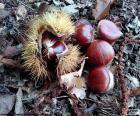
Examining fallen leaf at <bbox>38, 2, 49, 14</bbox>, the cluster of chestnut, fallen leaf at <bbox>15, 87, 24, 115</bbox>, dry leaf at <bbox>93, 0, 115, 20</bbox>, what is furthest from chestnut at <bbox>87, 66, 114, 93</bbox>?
fallen leaf at <bbox>38, 2, 49, 14</bbox>

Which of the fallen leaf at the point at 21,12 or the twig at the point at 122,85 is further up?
the fallen leaf at the point at 21,12

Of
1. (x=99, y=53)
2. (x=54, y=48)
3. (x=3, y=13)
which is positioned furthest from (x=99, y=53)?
(x=3, y=13)

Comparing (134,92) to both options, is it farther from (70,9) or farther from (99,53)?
(70,9)

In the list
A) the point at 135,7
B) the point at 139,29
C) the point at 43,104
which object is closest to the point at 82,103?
the point at 43,104

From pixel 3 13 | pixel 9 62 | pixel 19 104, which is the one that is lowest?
pixel 19 104

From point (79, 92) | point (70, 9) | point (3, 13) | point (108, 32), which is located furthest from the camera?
point (70, 9)

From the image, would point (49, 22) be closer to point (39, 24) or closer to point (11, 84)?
point (39, 24)

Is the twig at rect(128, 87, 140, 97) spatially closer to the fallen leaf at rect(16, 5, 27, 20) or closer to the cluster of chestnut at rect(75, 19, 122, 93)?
the cluster of chestnut at rect(75, 19, 122, 93)

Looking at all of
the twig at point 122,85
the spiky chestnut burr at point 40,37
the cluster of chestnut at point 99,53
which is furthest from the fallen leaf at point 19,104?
the twig at point 122,85

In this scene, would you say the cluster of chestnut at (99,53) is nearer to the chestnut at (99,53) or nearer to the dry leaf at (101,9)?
the chestnut at (99,53)
